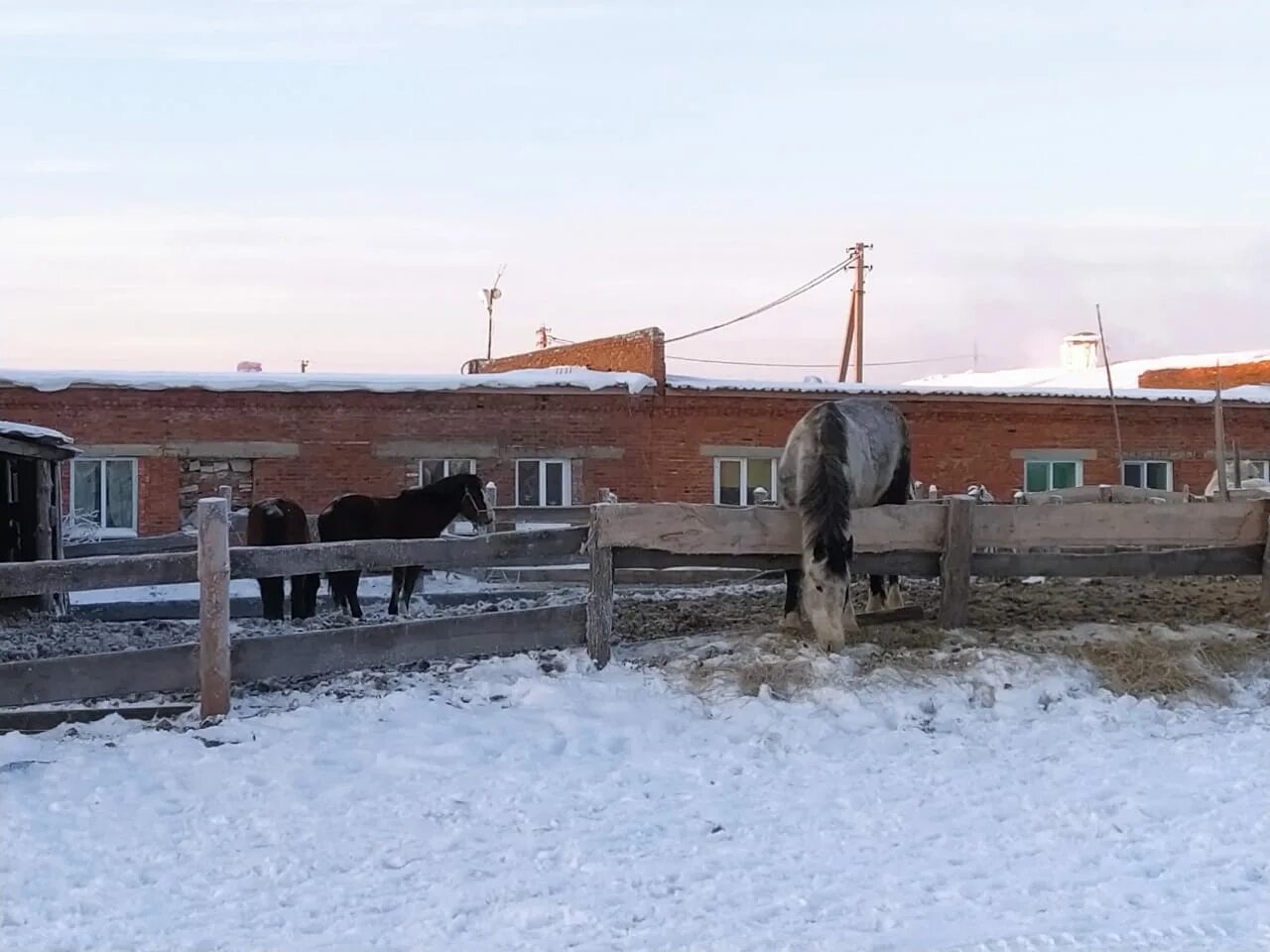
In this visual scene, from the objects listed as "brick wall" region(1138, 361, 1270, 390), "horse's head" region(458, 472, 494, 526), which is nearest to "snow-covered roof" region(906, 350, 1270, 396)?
"brick wall" region(1138, 361, 1270, 390)

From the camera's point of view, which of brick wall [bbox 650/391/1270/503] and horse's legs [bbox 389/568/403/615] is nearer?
horse's legs [bbox 389/568/403/615]

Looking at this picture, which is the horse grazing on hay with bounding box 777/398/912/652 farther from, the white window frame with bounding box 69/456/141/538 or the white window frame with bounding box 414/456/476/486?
the white window frame with bounding box 69/456/141/538

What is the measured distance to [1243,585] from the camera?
10430 mm

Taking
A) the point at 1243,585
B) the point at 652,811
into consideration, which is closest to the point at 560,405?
the point at 1243,585

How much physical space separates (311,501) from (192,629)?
9399mm

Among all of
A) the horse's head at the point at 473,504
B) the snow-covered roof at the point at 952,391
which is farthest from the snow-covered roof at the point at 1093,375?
the horse's head at the point at 473,504

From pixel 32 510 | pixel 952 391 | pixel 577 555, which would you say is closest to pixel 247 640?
pixel 577 555

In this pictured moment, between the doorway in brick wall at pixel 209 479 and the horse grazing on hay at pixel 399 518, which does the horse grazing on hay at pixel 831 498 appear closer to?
the horse grazing on hay at pixel 399 518

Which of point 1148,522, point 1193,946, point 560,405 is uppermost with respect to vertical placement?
point 560,405

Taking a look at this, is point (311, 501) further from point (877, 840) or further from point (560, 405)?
point (877, 840)

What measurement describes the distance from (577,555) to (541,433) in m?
12.3

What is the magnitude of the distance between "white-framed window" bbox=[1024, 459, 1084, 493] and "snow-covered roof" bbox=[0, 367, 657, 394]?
7.54 metres

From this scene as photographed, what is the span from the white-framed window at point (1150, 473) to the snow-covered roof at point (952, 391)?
1.28 metres

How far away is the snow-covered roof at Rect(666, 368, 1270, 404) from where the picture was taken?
20.8 meters
